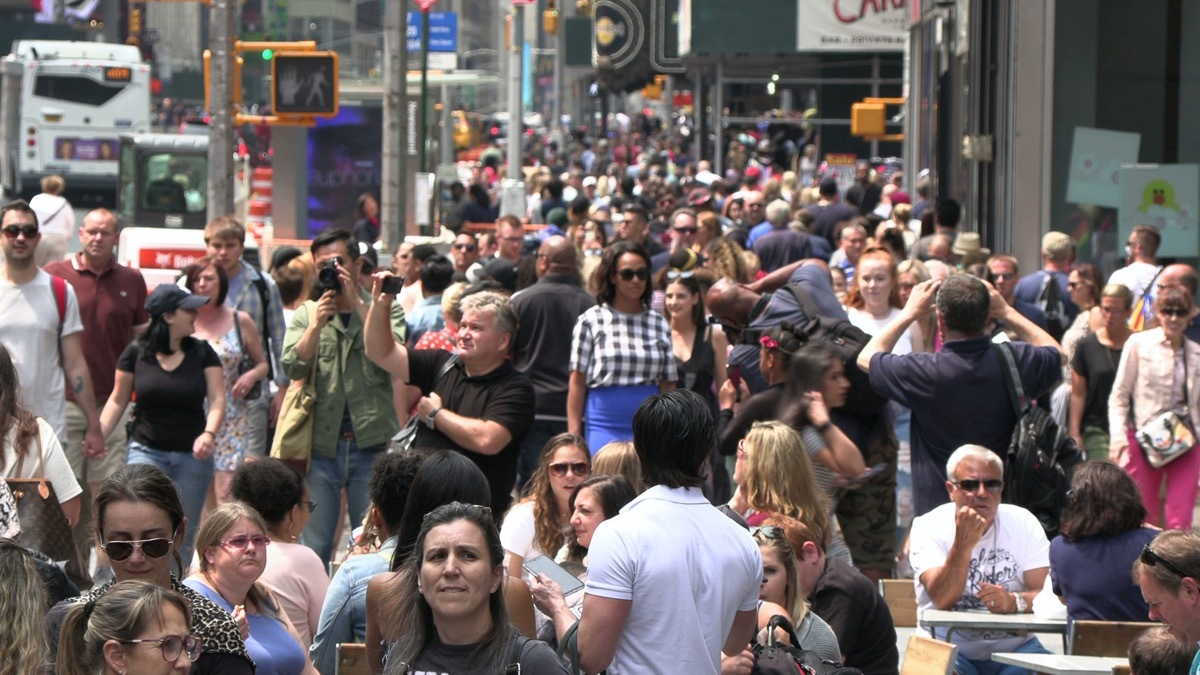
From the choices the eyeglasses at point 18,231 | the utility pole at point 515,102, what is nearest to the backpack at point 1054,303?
the eyeglasses at point 18,231

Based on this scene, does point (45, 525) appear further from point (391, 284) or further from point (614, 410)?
point (614, 410)

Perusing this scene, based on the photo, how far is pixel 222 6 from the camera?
60.2 feet

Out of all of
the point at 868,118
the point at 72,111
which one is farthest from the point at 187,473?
the point at 72,111

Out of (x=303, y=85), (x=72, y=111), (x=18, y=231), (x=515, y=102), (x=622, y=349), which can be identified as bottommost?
(x=622, y=349)

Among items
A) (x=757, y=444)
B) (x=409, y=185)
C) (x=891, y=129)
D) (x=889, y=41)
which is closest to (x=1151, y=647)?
(x=757, y=444)

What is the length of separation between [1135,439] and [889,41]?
24.6 metres

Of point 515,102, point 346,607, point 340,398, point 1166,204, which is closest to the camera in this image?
point 346,607

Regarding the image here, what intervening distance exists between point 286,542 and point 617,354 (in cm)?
301

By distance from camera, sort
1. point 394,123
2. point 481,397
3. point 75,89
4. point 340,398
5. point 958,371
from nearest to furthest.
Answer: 1. point 481,397
2. point 958,371
3. point 340,398
4. point 394,123
5. point 75,89

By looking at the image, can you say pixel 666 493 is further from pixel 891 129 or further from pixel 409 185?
pixel 891 129

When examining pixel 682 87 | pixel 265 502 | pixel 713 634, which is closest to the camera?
pixel 713 634

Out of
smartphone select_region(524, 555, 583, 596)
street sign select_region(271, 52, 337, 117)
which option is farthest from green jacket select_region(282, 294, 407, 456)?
street sign select_region(271, 52, 337, 117)

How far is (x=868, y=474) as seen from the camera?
303 inches

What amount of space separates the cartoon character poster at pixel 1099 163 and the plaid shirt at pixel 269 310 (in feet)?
26.1
